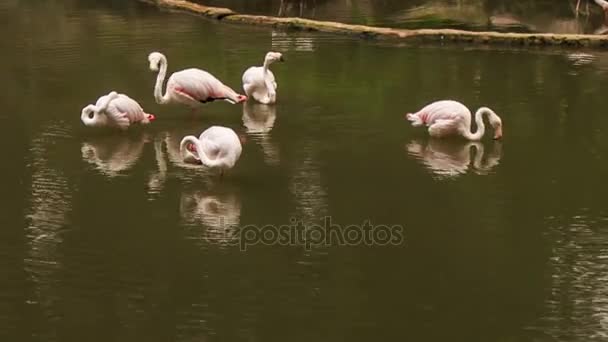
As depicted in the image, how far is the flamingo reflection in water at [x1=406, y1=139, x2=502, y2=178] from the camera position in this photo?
7.52 meters

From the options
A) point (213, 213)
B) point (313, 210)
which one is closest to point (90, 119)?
point (213, 213)

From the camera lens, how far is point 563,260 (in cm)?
585

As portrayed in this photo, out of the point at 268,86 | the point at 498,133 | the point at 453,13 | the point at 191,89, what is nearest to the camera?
the point at 498,133

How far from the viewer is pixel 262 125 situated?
28.7 ft

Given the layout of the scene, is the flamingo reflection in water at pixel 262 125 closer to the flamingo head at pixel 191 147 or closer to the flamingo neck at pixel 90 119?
the flamingo head at pixel 191 147

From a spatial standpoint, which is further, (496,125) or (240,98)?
(240,98)

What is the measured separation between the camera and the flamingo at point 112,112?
8094mm

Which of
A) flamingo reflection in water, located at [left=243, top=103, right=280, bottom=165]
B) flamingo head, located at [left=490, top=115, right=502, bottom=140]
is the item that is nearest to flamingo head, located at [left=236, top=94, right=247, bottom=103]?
flamingo reflection in water, located at [left=243, top=103, right=280, bottom=165]

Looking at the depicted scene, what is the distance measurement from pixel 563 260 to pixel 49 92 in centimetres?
532

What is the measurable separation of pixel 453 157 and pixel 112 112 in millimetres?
2477

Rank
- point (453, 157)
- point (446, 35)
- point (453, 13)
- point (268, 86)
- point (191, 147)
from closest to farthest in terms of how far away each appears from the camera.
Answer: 1. point (191, 147)
2. point (453, 157)
3. point (268, 86)
4. point (446, 35)
5. point (453, 13)

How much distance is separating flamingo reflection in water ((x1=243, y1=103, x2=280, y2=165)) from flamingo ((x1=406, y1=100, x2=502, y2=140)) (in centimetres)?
117

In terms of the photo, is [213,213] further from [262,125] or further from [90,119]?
[262,125]

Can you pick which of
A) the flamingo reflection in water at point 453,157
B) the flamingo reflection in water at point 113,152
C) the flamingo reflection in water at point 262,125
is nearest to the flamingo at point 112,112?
the flamingo reflection in water at point 113,152
